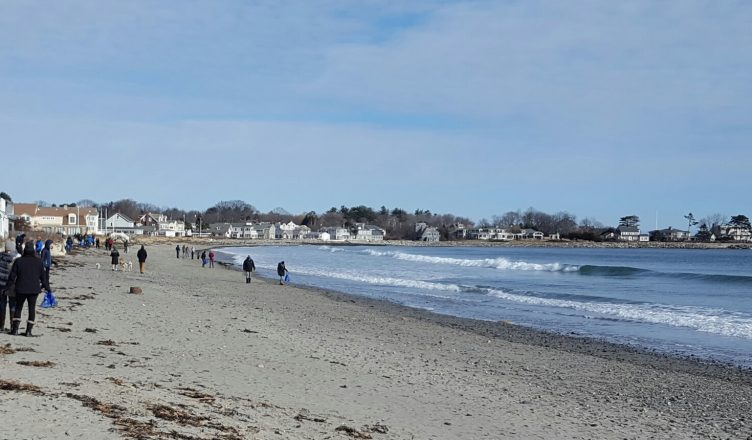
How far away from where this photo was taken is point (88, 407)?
21.8 feet

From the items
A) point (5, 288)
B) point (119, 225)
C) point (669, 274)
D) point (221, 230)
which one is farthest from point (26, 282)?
point (221, 230)

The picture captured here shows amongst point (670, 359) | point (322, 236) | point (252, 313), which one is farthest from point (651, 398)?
point (322, 236)

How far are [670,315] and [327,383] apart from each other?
18.4m

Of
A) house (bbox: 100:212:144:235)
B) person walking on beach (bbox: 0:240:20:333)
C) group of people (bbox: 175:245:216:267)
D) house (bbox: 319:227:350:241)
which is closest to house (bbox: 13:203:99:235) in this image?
house (bbox: 100:212:144:235)

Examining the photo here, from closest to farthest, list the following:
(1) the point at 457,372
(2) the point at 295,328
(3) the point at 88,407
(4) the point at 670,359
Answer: (3) the point at 88,407, (1) the point at 457,372, (4) the point at 670,359, (2) the point at 295,328

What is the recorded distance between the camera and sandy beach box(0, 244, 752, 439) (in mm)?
6945

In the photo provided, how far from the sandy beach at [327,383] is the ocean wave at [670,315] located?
5.86 metres

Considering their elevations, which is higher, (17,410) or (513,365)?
(17,410)

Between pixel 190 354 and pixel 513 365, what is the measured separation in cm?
596

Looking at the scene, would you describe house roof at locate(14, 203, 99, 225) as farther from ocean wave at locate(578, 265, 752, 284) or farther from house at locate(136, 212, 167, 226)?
ocean wave at locate(578, 265, 752, 284)

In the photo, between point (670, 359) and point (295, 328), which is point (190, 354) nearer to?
point (295, 328)

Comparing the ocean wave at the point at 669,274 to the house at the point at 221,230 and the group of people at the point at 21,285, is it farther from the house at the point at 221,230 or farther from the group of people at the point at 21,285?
the house at the point at 221,230

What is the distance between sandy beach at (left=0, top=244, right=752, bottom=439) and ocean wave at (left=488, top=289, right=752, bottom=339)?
231 inches

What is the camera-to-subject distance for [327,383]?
1002 centimetres
